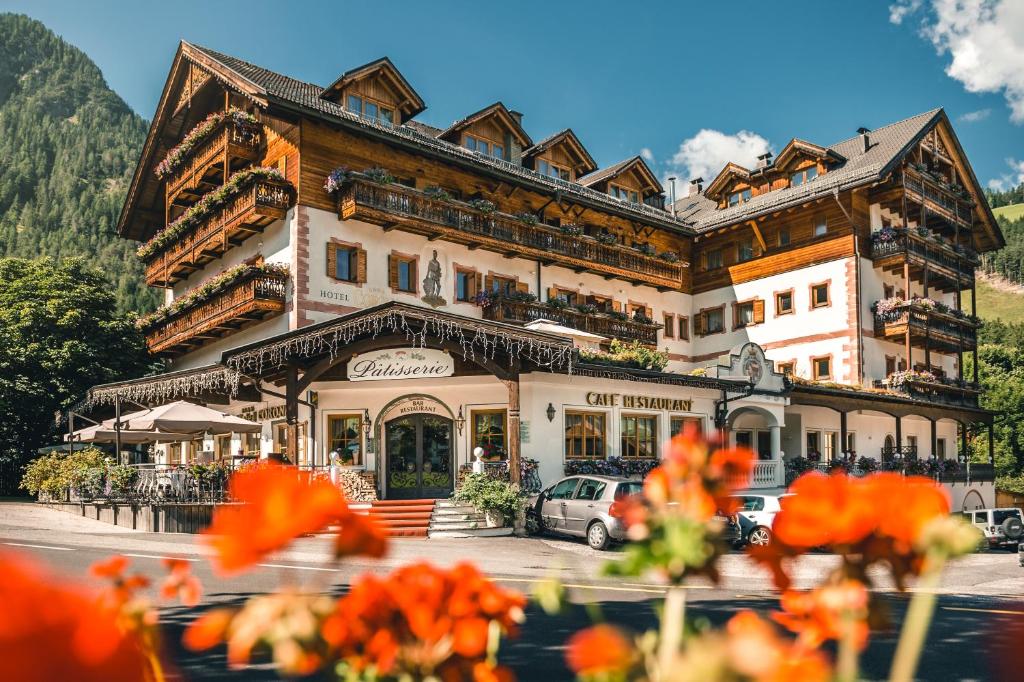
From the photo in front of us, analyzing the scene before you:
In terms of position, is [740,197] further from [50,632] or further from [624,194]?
[50,632]

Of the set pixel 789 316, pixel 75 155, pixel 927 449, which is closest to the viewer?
pixel 789 316

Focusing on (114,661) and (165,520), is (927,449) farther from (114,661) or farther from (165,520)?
(114,661)

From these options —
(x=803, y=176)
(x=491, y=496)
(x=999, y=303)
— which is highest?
(x=999, y=303)

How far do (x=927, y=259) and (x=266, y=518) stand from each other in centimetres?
4273

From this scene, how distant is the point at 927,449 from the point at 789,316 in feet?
34.7

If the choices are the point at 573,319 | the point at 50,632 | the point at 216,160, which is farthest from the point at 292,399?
the point at 50,632

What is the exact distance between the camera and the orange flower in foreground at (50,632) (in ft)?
2.81

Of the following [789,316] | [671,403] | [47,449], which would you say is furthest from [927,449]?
[47,449]

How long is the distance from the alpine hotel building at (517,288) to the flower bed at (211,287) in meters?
0.16

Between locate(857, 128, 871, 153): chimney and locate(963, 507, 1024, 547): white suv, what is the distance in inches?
728

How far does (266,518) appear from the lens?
1193 mm

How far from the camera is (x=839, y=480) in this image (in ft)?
4.57

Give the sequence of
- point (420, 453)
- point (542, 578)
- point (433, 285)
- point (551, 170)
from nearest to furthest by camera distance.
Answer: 1. point (542, 578)
2. point (420, 453)
3. point (433, 285)
4. point (551, 170)

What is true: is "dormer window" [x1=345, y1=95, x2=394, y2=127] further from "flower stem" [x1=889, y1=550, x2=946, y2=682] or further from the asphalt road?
"flower stem" [x1=889, y1=550, x2=946, y2=682]
